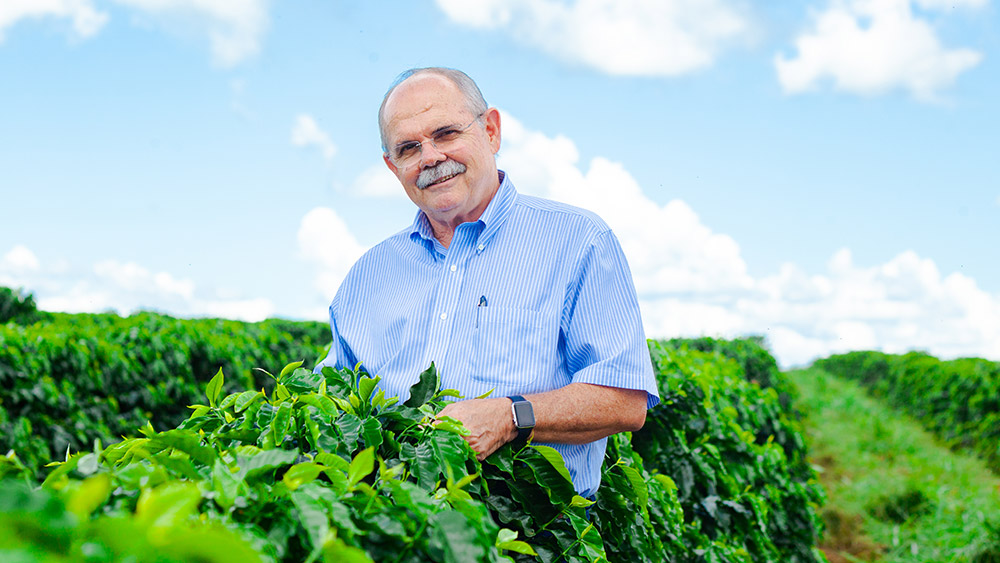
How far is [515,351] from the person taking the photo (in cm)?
235

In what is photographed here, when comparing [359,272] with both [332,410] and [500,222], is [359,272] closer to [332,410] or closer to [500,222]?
[500,222]

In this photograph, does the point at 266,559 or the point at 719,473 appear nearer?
the point at 266,559

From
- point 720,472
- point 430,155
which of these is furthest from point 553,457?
point 720,472

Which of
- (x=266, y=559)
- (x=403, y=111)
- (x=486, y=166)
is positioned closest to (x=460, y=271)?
(x=486, y=166)

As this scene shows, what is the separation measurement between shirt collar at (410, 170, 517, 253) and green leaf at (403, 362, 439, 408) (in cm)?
72

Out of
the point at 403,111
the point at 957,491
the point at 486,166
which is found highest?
the point at 403,111

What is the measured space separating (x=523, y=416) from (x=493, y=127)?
1.34 m

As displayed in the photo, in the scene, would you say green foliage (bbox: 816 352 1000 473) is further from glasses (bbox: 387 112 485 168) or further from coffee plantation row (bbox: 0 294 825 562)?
glasses (bbox: 387 112 485 168)

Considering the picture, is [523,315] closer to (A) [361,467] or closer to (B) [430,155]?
(B) [430,155]

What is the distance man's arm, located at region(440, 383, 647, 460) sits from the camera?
193 cm

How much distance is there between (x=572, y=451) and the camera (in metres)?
2.34

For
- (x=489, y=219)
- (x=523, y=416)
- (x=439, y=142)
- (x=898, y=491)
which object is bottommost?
(x=898, y=491)

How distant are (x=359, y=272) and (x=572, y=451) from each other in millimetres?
1262

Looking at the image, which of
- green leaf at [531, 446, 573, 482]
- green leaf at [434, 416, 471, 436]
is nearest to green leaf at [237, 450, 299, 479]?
green leaf at [434, 416, 471, 436]
